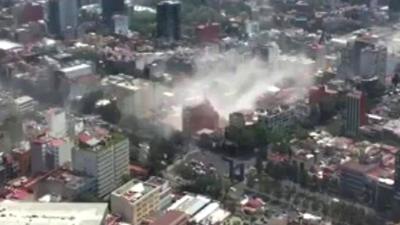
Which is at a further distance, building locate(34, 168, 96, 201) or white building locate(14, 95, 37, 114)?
white building locate(14, 95, 37, 114)

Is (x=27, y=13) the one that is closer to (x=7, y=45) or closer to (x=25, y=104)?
(x=7, y=45)

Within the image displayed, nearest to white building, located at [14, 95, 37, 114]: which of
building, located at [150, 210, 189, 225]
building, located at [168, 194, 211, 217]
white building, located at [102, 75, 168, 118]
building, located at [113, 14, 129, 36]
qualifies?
white building, located at [102, 75, 168, 118]

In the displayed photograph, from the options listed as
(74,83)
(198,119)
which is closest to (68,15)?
(74,83)

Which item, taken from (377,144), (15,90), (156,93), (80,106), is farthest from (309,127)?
(15,90)

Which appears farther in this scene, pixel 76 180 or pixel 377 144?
pixel 377 144

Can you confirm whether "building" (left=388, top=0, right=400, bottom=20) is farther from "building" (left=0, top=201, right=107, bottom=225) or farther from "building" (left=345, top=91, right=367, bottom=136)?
"building" (left=0, top=201, right=107, bottom=225)

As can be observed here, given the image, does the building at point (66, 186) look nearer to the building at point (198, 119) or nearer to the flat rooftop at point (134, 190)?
the flat rooftop at point (134, 190)

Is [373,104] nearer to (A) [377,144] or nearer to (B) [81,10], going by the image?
(A) [377,144]
